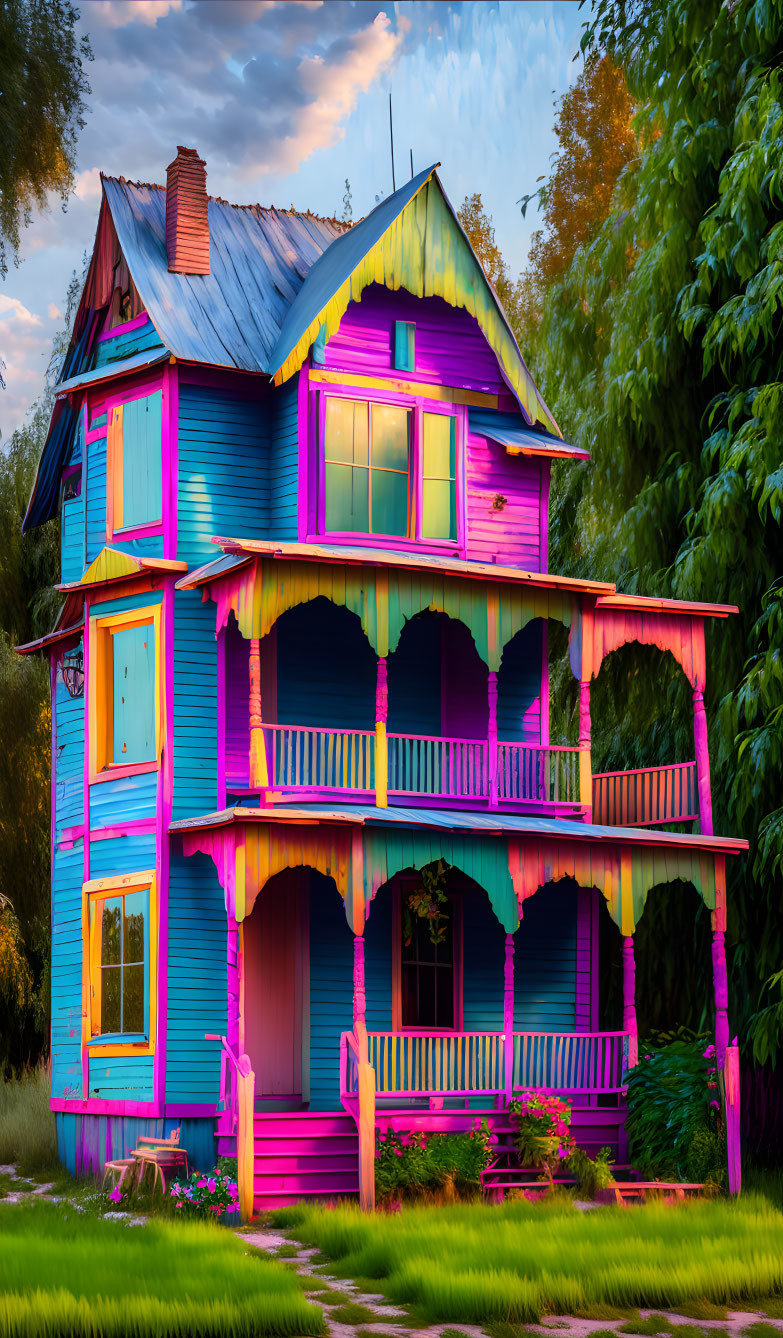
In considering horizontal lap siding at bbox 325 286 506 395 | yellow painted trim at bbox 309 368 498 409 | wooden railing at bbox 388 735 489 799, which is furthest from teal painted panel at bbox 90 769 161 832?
horizontal lap siding at bbox 325 286 506 395

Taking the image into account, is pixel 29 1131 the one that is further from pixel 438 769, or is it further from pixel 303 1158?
pixel 438 769

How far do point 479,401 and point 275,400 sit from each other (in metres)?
3.03

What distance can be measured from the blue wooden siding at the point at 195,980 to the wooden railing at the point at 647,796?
575 cm

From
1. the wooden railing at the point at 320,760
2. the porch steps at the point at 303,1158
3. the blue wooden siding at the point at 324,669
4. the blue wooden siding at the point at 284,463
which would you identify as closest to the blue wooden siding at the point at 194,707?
the wooden railing at the point at 320,760

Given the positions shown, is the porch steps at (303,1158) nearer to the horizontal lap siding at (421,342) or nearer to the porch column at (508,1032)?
the porch column at (508,1032)

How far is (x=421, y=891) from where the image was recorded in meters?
22.2

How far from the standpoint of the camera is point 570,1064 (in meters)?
21.2

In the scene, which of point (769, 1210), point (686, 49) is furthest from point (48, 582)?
point (769, 1210)

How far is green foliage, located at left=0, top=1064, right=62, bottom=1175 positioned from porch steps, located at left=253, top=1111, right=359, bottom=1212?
529cm

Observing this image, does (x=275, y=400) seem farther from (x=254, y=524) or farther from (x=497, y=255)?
(x=497, y=255)

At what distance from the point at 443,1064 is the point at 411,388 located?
356 inches

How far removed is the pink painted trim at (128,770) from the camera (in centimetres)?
2164

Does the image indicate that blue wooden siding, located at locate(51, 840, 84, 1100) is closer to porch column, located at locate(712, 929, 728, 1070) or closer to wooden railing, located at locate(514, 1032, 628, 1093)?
wooden railing, located at locate(514, 1032, 628, 1093)

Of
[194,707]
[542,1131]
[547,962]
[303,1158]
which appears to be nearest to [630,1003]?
[542,1131]
